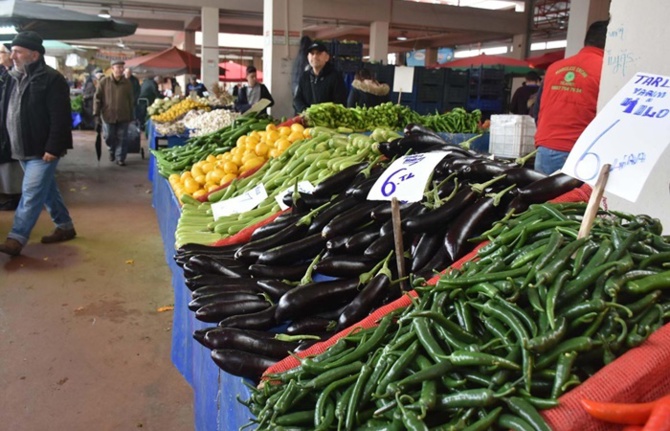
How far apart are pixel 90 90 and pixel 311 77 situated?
1433 centimetres

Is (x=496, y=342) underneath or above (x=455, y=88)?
underneath

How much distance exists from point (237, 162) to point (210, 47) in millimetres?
12539

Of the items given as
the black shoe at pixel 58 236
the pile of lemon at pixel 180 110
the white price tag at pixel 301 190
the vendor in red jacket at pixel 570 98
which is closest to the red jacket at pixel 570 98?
the vendor in red jacket at pixel 570 98

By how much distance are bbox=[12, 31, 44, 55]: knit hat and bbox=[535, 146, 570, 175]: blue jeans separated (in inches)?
195

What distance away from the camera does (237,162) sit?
185 inches

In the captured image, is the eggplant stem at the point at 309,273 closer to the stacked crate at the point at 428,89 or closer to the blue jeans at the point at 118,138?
the stacked crate at the point at 428,89

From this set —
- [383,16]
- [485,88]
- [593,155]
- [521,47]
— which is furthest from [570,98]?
[521,47]

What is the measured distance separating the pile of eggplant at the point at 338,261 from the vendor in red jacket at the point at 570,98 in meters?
2.11

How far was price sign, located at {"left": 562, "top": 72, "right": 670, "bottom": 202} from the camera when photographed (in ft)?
4.64

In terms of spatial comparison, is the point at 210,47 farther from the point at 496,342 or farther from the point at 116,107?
the point at 496,342

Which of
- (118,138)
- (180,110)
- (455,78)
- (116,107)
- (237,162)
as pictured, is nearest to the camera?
(237,162)

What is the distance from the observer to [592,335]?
1.27m

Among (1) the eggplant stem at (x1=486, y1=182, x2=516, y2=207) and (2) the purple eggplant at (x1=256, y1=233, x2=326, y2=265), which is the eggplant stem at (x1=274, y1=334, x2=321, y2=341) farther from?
(1) the eggplant stem at (x1=486, y1=182, x2=516, y2=207)

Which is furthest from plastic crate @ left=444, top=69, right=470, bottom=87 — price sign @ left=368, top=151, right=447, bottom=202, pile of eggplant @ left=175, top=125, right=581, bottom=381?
price sign @ left=368, top=151, right=447, bottom=202
